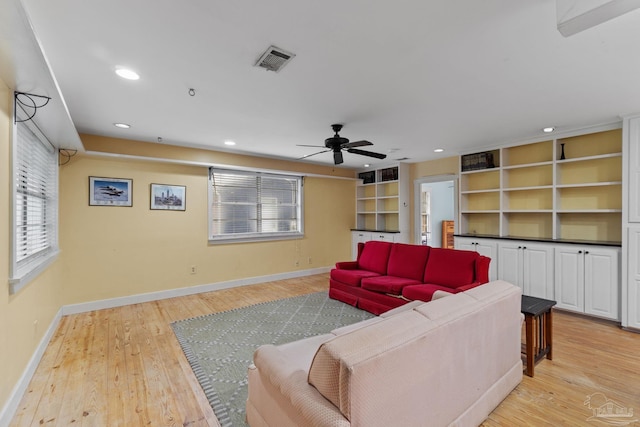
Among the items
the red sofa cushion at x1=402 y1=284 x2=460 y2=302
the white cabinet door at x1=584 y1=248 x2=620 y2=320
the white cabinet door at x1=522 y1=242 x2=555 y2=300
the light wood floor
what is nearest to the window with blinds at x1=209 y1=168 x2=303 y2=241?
the light wood floor

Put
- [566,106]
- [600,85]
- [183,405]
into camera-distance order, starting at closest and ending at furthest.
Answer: [183,405], [600,85], [566,106]

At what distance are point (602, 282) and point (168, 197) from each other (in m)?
6.07

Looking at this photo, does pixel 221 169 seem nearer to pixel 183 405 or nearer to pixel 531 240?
pixel 183 405

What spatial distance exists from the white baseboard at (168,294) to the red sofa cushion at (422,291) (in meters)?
3.08

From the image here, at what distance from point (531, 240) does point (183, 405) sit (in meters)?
4.56

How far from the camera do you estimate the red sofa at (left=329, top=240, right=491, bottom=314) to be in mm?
3334

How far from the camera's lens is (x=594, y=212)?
12.6 ft

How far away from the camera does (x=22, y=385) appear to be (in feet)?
7.02

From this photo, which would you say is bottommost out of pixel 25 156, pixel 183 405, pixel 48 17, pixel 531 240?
pixel 183 405

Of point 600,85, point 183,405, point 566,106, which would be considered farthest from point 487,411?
point 566,106

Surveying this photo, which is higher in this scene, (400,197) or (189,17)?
(189,17)

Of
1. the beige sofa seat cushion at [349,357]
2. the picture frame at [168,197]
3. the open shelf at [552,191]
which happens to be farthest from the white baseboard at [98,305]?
the open shelf at [552,191]

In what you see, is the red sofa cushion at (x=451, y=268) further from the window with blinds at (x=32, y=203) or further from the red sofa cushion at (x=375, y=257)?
the window with blinds at (x=32, y=203)

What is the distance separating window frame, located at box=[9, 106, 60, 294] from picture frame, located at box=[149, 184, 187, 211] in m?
1.13
